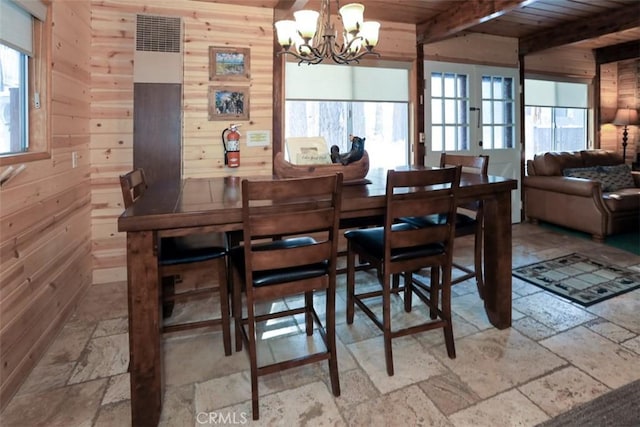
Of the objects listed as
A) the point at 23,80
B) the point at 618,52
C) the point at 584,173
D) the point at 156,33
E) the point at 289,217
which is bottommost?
the point at 289,217

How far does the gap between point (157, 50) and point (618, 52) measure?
6.08 metres

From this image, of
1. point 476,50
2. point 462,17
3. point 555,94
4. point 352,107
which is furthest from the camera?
point 555,94

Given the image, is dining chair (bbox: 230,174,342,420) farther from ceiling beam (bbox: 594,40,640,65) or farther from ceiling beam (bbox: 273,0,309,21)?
ceiling beam (bbox: 594,40,640,65)

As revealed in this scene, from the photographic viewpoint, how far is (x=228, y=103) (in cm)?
337

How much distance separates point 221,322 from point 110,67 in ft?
7.63

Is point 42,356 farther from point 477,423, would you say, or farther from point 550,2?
point 550,2

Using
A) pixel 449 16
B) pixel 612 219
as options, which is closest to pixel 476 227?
pixel 449 16

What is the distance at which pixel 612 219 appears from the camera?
13.5 feet

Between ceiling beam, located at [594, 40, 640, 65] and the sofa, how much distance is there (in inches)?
55.7

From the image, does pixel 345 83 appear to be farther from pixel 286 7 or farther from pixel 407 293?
pixel 407 293

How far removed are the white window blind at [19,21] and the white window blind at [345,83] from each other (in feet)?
6.77

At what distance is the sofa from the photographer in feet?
13.6

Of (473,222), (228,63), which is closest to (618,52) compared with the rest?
(473,222)

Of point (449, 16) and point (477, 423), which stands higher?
point (449, 16)
